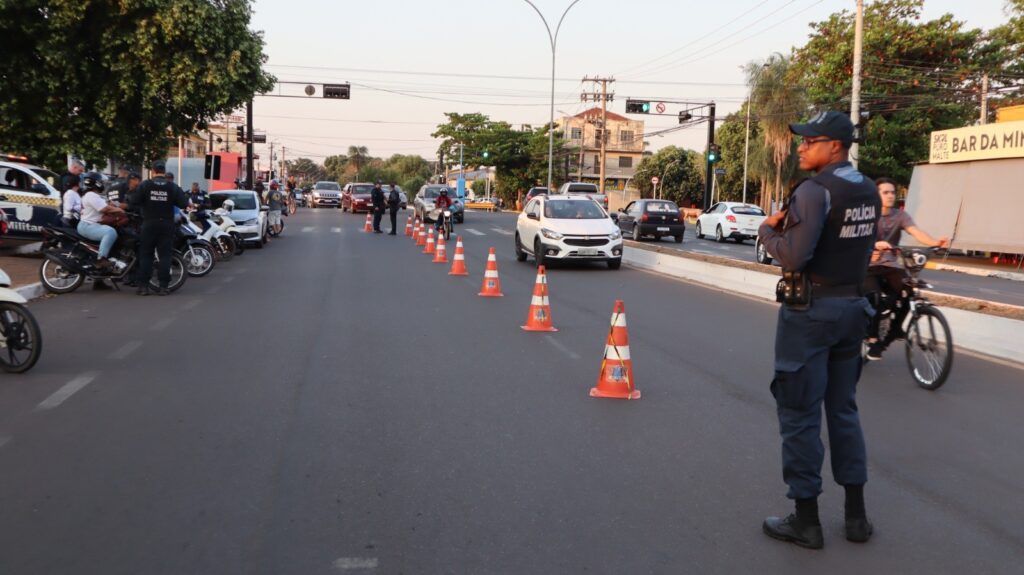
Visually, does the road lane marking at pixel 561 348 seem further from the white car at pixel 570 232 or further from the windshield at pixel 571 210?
the windshield at pixel 571 210

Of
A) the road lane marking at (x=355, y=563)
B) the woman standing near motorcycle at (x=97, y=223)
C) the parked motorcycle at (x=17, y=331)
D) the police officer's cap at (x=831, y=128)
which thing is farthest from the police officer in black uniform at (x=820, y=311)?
the woman standing near motorcycle at (x=97, y=223)

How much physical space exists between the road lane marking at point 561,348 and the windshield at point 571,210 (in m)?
9.80

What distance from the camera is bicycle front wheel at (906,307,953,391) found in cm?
778

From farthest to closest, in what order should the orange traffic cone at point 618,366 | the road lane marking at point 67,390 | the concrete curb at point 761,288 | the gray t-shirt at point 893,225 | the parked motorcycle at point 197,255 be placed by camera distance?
1. the parked motorcycle at point 197,255
2. the concrete curb at point 761,288
3. the gray t-shirt at point 893,225
4. the orange traffic cone at point 618,366
5. the road lane marking at point 67,390

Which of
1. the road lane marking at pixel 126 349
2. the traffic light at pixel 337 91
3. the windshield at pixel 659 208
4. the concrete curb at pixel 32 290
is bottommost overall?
the road lane marking at pixel 126 349

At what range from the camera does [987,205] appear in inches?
1031

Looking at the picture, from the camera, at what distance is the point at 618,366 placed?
7305 millimetres

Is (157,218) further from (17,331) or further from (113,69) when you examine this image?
(113,69)

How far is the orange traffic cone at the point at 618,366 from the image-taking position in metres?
7.26

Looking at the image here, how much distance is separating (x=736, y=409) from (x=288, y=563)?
13.5 ft

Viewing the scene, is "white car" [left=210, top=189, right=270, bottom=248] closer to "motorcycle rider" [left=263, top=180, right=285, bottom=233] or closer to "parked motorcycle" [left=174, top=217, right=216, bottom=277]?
"motorcycle rider" [left=263, top=180, right=285, bottom=233]

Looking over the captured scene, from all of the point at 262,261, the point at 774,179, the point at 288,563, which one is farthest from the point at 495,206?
the point at 288,563

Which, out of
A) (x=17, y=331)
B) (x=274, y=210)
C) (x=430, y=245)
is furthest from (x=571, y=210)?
(x=17, y=331)

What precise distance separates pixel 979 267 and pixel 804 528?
24.3m
